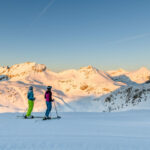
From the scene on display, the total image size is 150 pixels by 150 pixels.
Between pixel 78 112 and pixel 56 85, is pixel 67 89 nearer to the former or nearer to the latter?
pixel 56 85

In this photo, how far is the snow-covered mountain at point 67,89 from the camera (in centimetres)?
4222

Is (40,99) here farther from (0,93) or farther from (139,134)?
(139,134)

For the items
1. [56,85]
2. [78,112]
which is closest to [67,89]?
[56,85]

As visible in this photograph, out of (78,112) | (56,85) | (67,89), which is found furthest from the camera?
(56,85)

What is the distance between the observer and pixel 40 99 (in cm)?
4738

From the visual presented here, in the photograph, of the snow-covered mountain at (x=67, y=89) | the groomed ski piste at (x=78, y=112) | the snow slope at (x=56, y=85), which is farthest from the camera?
the snow slope at (x=56, y=85)

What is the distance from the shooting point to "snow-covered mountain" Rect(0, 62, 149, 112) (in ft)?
139

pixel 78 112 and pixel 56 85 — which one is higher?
pixel 56 85

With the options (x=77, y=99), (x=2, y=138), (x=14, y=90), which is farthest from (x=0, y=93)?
(x=2, y=138)

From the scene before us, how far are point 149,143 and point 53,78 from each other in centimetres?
6987

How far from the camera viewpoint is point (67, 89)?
217 feet

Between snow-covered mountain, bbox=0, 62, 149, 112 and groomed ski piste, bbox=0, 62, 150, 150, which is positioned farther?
snow-covered mountain, bbox=0, 62, 149, 112

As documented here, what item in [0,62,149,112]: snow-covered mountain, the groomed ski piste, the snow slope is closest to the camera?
the groomed ski piste

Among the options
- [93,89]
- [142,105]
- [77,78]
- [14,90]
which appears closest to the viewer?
[142,105]
